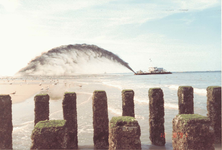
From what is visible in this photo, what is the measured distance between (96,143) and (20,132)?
294 inches

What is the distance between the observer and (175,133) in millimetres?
5230

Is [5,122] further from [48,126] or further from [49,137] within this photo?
[49,137]

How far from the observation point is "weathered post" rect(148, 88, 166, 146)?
1000cm

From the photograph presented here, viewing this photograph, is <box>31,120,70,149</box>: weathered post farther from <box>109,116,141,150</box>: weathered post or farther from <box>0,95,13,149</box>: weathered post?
<box>0,95,13,149</box>: weathered post

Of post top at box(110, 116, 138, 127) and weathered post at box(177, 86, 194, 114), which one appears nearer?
post top at box(110, 116, 138, 127)

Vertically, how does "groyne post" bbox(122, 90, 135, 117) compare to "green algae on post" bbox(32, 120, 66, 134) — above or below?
below

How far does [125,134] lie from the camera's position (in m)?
5.15

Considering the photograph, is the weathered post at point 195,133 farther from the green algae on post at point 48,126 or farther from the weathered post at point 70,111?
the weathered post at point 70,111

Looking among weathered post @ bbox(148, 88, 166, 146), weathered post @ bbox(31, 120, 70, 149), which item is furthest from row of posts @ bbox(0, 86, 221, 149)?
weathered post @ bbox(31, 120, 70, 149)

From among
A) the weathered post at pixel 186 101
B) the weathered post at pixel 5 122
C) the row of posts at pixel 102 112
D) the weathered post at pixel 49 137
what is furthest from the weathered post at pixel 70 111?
the weathered post at pixel 186 101

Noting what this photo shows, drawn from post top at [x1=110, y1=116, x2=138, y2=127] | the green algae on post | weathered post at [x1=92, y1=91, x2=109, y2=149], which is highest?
the green algae on post

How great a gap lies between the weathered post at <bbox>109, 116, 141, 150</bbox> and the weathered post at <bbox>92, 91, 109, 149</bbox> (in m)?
4.20

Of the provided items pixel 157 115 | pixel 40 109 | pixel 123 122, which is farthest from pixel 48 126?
pixel 157 115

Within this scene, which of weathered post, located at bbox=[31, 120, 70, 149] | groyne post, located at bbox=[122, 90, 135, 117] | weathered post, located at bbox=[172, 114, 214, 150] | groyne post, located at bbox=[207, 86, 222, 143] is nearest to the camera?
weathered post, located at bbox=[31, 120, 70, 149]
